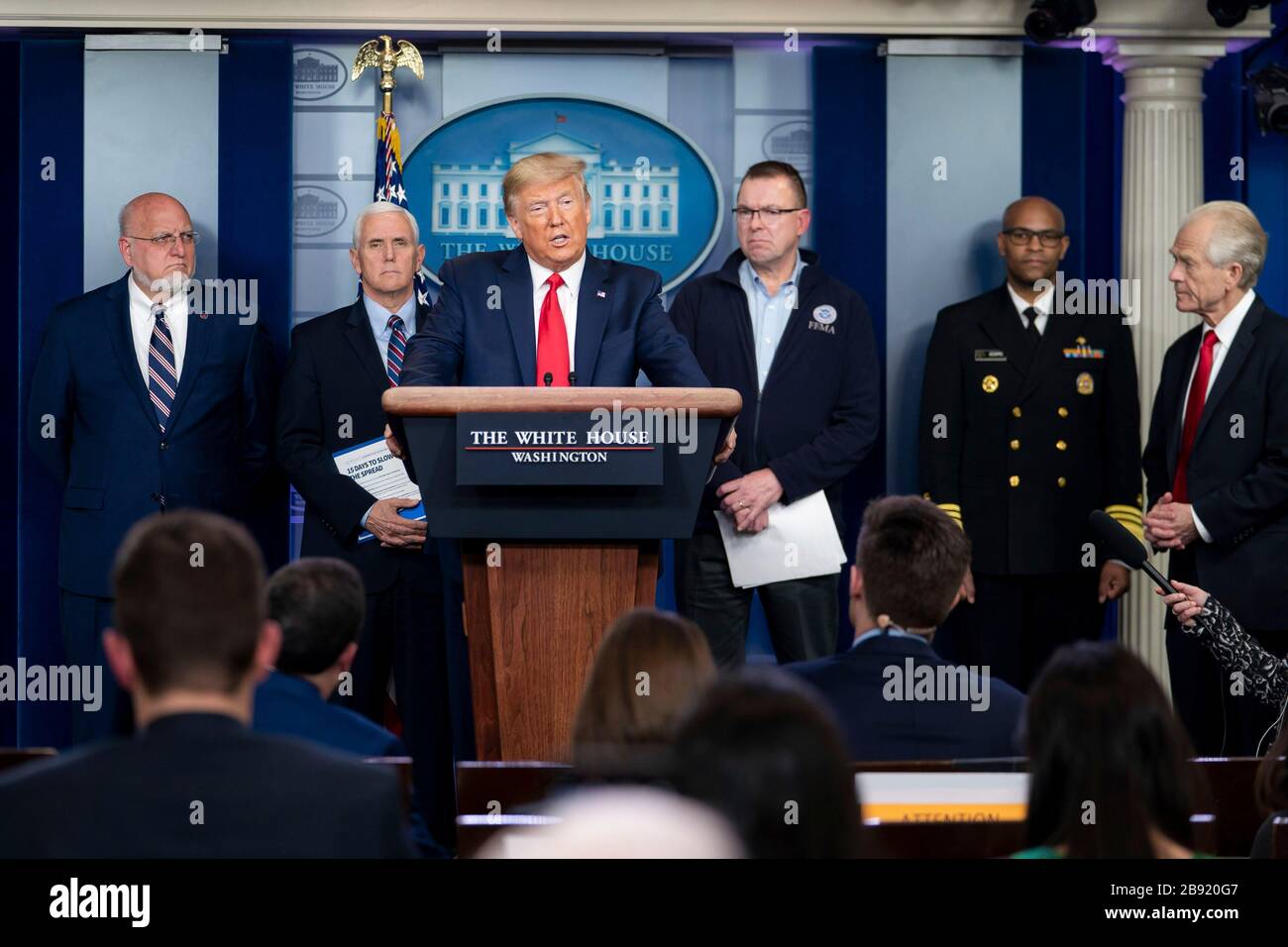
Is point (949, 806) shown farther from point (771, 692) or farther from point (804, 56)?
point (804, 56)

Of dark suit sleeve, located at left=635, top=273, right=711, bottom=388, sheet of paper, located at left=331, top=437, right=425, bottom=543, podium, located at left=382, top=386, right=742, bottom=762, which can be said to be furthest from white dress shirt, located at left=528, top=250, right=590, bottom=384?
sheet of paper, located at left=331, top=437, right=425, bottom=543

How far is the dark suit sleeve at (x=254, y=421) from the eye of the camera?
4781 millimetres

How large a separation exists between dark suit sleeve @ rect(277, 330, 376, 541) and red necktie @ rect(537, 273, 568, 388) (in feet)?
3.10

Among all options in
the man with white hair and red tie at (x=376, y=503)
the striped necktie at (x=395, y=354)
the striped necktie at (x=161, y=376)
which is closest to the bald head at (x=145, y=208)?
the striped necktie at (x=161, y=376)

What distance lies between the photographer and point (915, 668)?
2.47 metres

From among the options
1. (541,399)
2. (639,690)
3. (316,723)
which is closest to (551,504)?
(541,399)

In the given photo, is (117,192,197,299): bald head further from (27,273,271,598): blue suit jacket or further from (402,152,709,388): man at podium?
(402,152,709,388): man at podium

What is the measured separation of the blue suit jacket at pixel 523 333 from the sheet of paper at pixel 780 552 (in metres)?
0.86

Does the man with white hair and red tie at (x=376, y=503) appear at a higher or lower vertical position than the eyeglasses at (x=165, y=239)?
lower

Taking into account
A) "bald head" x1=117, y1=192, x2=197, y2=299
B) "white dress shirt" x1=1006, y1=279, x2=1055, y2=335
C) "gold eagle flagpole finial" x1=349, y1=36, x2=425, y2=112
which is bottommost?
"white dress shirt" x1=1006, y1=279, x2=1055, y2=335

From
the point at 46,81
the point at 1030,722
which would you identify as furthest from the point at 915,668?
the point at 46,81

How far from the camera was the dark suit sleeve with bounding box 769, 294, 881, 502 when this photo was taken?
4402mm

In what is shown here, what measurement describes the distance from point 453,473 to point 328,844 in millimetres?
1347

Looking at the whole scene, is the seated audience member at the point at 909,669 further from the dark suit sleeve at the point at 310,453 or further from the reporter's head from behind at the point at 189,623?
the dark suit sleeve at the point at 310,453
